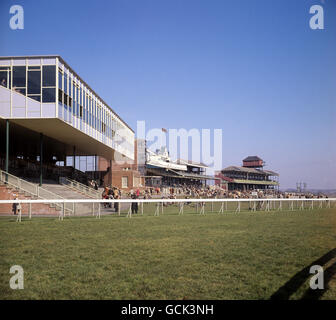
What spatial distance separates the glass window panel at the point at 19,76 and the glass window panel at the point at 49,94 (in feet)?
4.44

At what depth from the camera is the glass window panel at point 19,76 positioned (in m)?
19.4

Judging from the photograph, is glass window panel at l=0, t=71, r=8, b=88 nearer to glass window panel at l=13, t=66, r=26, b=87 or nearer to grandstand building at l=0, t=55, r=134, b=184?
grandstand building at l=0, t=55, r=134, b=184

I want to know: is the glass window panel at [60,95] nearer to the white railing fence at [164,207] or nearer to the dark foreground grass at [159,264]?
the white railing fence at [164,207]

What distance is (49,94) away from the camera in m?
19.5

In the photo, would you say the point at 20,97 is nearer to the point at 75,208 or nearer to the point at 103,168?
the point at 75,208

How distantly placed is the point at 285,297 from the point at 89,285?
271 cm

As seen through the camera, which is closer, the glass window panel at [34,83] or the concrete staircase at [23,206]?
the concrete staircase at [23,206]

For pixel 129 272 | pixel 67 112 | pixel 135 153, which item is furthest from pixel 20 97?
pixel 135 153

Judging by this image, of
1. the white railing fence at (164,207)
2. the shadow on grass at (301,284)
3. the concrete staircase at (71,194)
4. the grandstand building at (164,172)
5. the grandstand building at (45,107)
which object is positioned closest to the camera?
the shadow on grass at (301,284)

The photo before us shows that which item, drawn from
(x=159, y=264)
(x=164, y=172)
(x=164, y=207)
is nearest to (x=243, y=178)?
(x=164, y=172)

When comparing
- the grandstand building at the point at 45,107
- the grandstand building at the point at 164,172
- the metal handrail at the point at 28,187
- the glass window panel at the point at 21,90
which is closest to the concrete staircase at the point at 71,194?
the metal handrail at the point at 28,187

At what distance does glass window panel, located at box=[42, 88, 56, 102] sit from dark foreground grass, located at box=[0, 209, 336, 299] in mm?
11980

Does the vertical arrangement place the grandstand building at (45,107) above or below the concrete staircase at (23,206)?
above

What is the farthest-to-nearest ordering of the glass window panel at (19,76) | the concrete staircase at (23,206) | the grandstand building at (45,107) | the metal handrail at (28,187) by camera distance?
the glass window panel at (19,76), the grandstand building at (45,107), the metal handrail at (28,187), the concrete staircase at (23,206)
